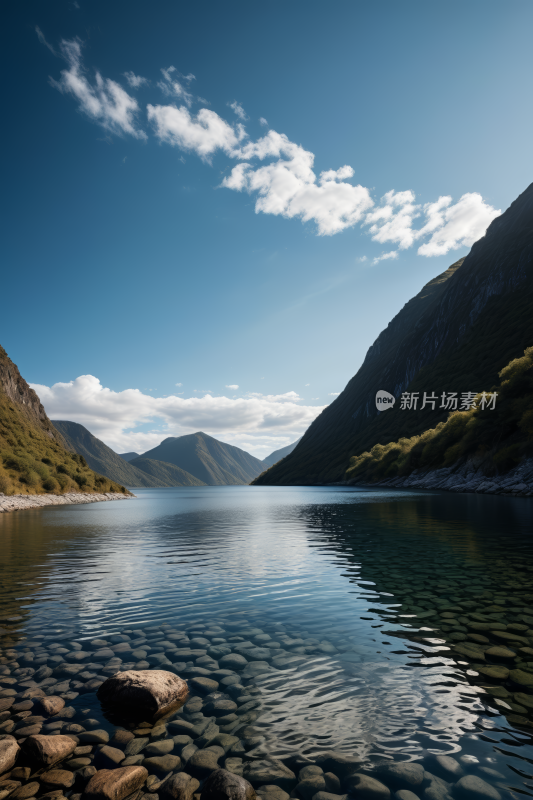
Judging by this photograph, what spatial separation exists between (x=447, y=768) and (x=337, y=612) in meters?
8.37

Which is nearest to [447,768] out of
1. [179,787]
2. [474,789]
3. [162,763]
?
[474,789]

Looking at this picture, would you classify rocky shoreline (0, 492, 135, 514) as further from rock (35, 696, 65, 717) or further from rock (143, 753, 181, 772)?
rock (143, 753, 181, 772)

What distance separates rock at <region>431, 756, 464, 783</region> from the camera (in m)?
6.20

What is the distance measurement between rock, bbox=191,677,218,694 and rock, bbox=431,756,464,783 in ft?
15.5

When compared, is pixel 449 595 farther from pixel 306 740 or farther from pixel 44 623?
pixel 44 623

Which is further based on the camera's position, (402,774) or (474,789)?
(402,774)

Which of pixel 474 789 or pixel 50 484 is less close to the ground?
pixel 474 789

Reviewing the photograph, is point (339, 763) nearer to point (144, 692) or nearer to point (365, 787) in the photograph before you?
point (365, 787)

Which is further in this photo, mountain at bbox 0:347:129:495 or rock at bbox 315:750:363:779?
mountain at bbox 0:347:129:495

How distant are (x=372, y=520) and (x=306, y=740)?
40335mm

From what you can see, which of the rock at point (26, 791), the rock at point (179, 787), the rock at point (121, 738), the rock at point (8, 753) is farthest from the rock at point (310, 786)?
the rock at point (8, 753)

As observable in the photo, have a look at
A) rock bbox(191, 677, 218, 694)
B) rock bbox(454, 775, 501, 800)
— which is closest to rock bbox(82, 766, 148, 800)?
rock bbox(191, 677, 218, 694)

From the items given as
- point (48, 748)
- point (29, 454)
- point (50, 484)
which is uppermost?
point (29, 454)

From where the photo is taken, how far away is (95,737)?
7164 mm
